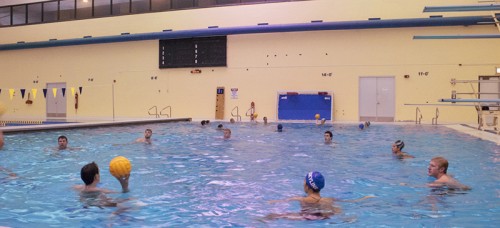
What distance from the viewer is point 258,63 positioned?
70.8 ft

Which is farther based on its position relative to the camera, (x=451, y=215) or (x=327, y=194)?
(x=327, y=194)

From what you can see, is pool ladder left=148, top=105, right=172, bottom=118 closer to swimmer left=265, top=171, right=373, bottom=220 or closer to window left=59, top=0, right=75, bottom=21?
window left=59, top=0, right=75, bottom=21

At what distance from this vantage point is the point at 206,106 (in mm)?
22672

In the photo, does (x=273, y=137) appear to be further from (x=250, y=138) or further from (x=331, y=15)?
(x=331, y=15)

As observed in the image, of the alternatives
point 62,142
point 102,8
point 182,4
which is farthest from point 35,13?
point 62,142

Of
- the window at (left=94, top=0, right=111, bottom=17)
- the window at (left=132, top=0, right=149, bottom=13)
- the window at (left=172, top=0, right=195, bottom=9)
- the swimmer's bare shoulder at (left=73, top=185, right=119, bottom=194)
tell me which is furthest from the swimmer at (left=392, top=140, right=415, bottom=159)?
the window at (left=94, top=0, right=111, bottom=17)

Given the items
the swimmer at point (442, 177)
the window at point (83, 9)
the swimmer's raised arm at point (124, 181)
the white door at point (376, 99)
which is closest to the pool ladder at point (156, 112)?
the window at point (83, 9)

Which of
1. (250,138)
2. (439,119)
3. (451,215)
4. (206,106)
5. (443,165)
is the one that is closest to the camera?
(451,215)

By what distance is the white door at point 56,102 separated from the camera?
25.3 m

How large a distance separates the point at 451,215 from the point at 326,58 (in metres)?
16.5

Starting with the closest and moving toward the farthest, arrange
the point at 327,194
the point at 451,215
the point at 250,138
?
the point at 451,215 < the point at 327,194 < the point at 250,138

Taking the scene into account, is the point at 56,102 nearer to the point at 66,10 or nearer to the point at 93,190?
the point at 66,10

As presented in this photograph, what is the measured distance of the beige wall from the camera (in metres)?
19.2

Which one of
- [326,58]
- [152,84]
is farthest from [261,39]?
[152,84]
